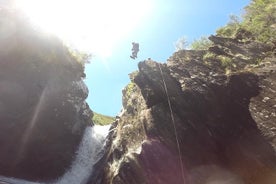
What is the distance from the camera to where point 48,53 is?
42.9 meters

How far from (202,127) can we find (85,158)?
65.9ft

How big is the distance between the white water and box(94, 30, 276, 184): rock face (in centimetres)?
998

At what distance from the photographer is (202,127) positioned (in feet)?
73.3

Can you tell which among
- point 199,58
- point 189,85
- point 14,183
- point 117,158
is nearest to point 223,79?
point 189,85

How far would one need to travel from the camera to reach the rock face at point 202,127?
20031 millimetres

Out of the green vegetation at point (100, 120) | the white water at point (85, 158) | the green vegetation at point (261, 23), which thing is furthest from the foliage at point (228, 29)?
the green vegetation at point (100, 120)

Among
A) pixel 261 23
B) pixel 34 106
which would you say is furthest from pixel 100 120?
pixel 261 23

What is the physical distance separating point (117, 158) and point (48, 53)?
2208 centimetres

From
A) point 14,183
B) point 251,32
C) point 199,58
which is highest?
point 251,32

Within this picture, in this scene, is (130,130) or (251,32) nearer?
(130,130)

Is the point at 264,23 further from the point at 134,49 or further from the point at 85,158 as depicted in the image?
the point at 85,158

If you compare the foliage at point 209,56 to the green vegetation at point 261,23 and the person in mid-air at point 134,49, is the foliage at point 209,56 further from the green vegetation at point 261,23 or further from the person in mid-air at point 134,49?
the person in mid-air at point 134,49

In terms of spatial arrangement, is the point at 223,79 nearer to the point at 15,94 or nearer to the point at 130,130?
the point at 130,130

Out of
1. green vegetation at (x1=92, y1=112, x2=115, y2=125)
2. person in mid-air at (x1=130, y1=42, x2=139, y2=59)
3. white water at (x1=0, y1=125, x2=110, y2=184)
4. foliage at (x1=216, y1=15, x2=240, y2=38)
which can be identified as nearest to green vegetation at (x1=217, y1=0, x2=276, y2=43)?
foliage at (x1=216, y1=15, x2=240, y2=38)
